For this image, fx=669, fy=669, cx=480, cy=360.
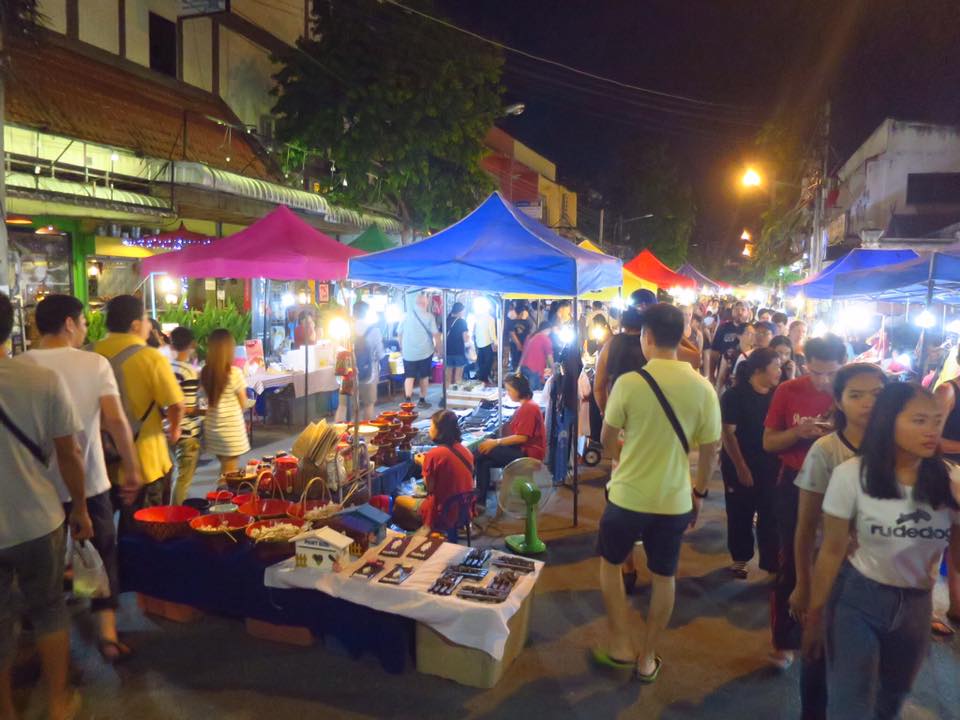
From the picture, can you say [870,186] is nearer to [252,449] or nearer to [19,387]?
[252,449]

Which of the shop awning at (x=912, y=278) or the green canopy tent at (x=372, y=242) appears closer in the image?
the shop awning at (x=912, y=278)

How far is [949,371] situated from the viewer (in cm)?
535

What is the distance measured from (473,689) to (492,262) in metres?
3.54

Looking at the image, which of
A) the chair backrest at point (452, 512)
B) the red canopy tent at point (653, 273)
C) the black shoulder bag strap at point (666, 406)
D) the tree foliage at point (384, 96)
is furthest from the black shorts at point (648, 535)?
the tree foliage at point (384, 96)

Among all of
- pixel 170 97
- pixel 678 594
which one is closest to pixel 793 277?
pixel 170 97

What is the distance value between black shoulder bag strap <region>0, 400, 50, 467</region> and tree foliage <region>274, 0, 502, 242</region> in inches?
421

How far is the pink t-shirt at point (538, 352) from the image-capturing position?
33.1ft

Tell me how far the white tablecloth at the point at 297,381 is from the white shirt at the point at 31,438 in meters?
6.06

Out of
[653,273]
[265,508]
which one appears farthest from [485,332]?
[265,508]

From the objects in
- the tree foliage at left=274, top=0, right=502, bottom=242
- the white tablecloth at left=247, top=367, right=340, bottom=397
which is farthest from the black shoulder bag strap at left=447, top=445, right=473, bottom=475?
the tree foliage at left=274, top=0, right=502, bottom=242

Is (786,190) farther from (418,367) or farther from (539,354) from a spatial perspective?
(418,367)

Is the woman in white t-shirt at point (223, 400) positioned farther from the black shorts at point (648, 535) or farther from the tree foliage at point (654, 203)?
the tree foliage at point (654, 203)

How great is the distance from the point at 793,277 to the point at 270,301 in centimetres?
2638

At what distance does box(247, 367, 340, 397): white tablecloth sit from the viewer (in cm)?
929
